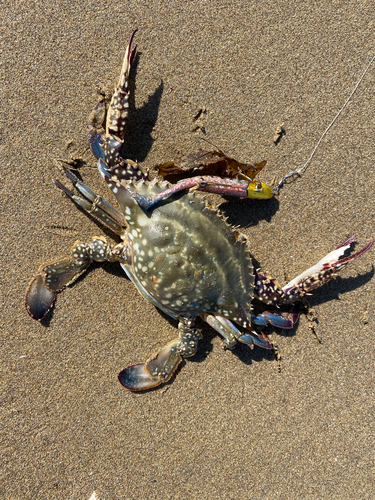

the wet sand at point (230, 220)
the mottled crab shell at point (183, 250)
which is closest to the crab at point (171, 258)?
the mottled crab shell at point (183, 250)

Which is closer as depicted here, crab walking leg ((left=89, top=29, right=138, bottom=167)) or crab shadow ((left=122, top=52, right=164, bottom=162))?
crab walking leg ((left=89, top=29, right=138, bottom=167))

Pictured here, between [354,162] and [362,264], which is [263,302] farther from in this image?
[354,162]

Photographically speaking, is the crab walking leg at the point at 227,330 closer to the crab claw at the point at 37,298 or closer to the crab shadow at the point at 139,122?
the crab claw at the point at 37,298

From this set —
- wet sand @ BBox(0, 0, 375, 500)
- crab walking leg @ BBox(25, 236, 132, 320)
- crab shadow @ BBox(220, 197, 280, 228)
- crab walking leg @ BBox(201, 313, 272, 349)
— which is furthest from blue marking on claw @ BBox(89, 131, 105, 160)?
crab walking leg @ BBox(201, 313, 272, 349)

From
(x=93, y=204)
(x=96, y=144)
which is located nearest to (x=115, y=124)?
(x=96, y=144)

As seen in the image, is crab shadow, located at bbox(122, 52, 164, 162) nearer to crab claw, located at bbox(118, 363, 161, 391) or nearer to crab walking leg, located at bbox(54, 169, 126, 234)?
crab walking leg, located at bbox(54, 169, 126, 234)
